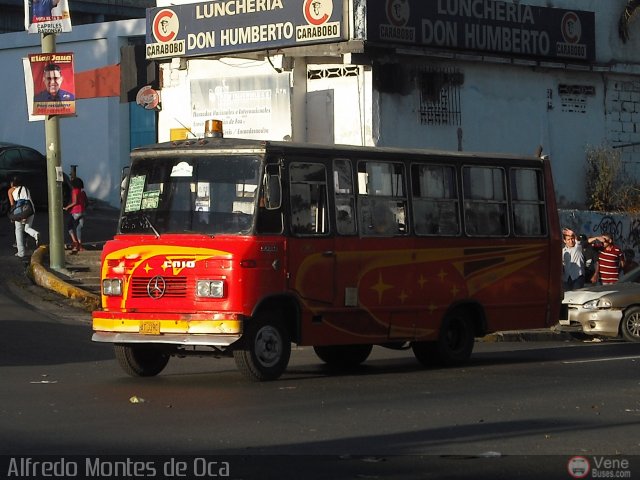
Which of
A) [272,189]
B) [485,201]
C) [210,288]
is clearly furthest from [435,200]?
[210,288]

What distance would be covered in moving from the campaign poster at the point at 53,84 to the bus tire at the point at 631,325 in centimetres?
1055

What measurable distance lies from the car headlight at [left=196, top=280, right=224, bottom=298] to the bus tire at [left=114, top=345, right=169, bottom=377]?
4.28 ft

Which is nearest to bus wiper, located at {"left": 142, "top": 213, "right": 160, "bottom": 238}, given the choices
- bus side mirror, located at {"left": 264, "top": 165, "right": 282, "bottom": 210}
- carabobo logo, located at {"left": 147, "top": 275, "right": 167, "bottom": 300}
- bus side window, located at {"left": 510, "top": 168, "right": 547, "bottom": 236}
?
carabobo logo, located at {"left": 147, "top": 275, "right": 167, "bottom": 300}

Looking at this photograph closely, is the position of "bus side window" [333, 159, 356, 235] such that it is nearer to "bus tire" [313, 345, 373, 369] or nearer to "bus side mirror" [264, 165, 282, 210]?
"bus side mirror" [264, 165, 282, 210]

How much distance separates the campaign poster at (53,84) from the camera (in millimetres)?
23406

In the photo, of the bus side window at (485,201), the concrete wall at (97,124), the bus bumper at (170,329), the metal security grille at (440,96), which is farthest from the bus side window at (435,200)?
the concrete wall at (97,124)

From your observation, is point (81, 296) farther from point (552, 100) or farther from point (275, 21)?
point (552, 100)

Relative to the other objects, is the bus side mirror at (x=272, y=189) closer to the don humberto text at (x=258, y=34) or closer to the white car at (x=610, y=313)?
the white car at (x=610, y=313)

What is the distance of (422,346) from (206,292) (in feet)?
12.5

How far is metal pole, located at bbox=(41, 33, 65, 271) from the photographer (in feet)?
77.4

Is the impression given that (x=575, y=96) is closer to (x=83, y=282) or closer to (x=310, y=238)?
(x=83, y=282)

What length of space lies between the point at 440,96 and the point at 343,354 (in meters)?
12.6

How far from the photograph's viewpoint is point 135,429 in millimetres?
10430

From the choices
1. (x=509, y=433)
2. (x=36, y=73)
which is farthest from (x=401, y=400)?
(x=36, y=73)
